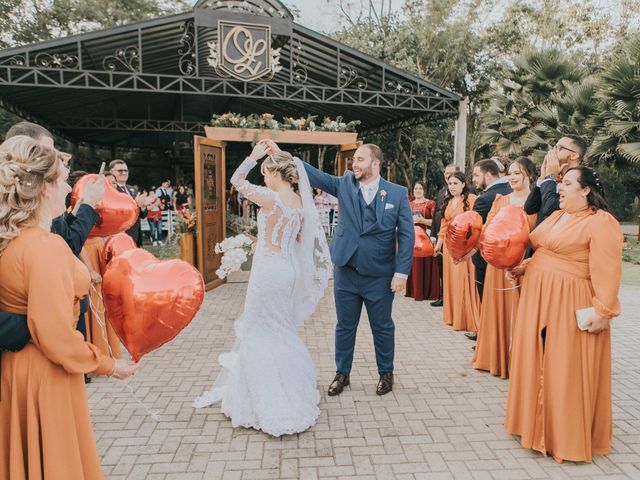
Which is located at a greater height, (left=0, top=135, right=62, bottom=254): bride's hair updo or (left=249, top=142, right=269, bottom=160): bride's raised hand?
(left=249, top=142, right=269, bottom=160): bride's raised hand

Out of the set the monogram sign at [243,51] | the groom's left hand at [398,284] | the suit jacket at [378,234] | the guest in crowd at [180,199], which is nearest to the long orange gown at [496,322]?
the suit jacket at [378,234]

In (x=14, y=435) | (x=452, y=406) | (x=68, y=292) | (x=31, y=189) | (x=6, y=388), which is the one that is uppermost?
(x=31, y=189)

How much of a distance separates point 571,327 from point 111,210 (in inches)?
144

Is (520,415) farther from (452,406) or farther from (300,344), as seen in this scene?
(300,344)

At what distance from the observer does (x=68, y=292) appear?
1826 mm

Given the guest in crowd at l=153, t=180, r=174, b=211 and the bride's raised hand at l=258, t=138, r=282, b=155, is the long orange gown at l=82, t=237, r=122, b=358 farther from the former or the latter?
the guest in crowd at l=153, t=180, r=174, b=211

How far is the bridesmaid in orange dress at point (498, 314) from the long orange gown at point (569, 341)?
1.24 m

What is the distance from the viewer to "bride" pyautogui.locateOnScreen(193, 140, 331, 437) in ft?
11.8

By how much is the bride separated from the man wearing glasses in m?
1.89

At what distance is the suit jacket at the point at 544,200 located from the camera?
3.55 m

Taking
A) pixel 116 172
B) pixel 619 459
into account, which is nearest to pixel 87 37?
pixel 116 172

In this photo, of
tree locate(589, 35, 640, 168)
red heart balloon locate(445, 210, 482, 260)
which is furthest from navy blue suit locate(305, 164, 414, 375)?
tree locate(589, 35, 640, 168)

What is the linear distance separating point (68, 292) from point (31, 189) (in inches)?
17.0

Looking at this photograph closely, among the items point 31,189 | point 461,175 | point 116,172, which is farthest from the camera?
point 461,175
